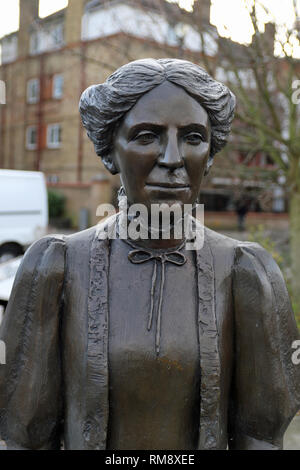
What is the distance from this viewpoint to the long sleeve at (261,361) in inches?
55.8

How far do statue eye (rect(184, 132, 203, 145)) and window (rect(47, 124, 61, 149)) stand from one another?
20.2m

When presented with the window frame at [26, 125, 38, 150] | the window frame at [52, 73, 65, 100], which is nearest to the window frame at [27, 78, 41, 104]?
the window frame at [52, 73, 65, 100]

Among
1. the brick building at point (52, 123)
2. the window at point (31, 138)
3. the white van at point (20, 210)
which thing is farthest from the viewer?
the window at point (31, 138)

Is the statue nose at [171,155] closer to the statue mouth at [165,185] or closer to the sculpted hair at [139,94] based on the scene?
the statue mouth at [165,185]

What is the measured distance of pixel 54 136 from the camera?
2122 cm

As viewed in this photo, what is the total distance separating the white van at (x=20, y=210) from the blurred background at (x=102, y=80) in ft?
0.08

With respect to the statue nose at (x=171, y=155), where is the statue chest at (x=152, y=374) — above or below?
below

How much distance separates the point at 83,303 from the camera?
1400mm

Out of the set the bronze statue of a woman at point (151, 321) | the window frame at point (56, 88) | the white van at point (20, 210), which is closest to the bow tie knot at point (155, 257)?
the bronze statue of a woman at point (151, 321)

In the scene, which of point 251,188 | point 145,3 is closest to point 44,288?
point 145,3

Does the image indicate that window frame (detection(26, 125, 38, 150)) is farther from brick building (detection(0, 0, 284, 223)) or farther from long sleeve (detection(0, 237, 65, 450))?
long sleeve (detection(0, 237, 65, 450))

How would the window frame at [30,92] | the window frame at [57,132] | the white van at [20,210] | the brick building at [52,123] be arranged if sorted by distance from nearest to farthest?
the white van at [20,210] → the brick building at [52,123] → the window frame at [57,132] → the window frame at [30,92]

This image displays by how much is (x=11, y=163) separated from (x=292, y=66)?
61.0 feet

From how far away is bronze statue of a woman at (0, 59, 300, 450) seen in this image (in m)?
1.34
